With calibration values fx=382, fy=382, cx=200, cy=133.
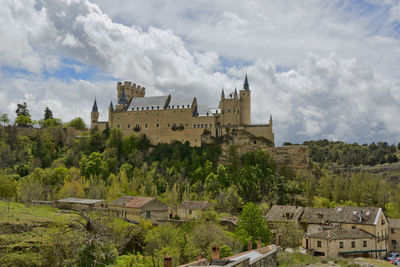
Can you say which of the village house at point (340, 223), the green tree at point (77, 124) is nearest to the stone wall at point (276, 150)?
the village house at point (340, 223)

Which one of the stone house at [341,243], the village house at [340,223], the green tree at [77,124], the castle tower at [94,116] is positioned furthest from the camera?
the green tree at [77,124]

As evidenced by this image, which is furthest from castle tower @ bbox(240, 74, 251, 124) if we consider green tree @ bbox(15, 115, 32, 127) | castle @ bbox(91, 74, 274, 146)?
green tree @ bbox(15, 115, 32, 127)

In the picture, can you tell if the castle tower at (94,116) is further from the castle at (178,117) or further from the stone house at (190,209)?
the stone house at (190,209)

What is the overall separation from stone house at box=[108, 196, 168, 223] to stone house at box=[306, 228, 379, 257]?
19670mm

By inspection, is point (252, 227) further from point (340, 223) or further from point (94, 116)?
point (94, 116)

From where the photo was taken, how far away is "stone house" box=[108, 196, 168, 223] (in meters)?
49.6

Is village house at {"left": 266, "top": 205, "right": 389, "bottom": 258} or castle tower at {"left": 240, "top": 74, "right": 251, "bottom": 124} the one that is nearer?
village house at {"left": 266, "top": 205, "right": 389, "bottom": 258}

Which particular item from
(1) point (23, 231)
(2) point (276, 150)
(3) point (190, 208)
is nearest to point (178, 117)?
(2) point (276, 150)

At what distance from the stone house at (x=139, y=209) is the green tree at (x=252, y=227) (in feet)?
39.7

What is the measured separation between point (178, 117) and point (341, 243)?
53.6 m

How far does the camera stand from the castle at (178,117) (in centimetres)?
8431

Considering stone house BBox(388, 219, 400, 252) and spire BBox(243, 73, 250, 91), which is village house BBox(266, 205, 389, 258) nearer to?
stone house BBox(388, 219, 400, 252)

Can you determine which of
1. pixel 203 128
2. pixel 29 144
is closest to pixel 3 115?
pixel 29 144

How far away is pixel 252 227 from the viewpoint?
4394cm
